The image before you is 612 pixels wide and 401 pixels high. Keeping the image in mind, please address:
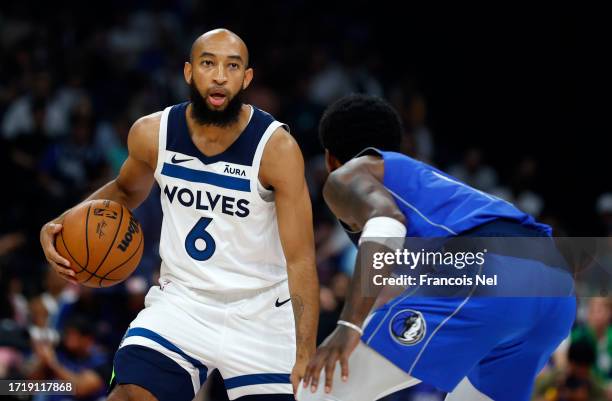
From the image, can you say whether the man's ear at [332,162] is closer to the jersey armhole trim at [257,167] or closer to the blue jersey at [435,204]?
the jersey armhole trim at [257,167]

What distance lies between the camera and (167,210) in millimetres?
4945

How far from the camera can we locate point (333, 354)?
3865 millimetres

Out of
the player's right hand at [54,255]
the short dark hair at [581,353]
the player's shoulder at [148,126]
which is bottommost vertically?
the short dark hair at [581,353]

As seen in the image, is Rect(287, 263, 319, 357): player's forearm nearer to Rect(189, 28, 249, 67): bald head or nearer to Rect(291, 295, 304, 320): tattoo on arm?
Rect(291, 295, 304, 320): tattoo on arm

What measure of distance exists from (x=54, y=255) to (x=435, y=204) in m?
1.88

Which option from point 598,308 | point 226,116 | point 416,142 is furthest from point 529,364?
point 416,142

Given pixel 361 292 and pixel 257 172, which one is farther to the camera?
pixel 257 172

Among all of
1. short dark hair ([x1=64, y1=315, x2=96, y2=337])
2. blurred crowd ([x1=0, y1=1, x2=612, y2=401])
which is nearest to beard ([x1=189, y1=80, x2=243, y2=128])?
blurred crowd ([x1=0, y1=1, x2=612, y2=401])

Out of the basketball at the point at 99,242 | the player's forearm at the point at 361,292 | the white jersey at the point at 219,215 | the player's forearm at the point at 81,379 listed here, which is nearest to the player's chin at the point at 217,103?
the white jersey at the point at 219,215

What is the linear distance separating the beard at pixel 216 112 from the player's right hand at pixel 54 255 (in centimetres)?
87

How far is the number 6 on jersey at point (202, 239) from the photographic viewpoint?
4828 millimetres

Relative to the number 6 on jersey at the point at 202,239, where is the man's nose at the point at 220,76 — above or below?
above

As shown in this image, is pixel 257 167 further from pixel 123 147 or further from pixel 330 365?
pixel 123 147

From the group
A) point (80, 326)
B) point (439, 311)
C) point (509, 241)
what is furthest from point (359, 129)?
point (80, 326)
